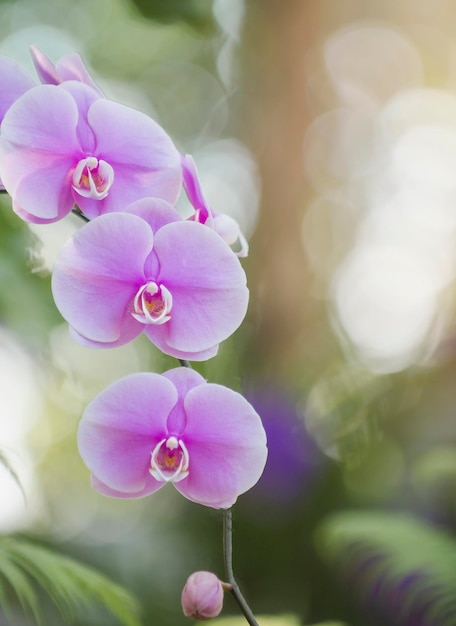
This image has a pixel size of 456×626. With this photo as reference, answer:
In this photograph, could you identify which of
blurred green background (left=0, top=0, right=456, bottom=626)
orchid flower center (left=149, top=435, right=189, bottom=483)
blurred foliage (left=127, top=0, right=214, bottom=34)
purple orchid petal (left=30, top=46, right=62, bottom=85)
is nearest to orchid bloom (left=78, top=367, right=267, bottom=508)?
orchid flower center (left=149, top=435, right=189, bottom=483)

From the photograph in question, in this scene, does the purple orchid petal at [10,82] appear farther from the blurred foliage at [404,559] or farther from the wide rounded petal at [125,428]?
the blurred foliage at [404,559]

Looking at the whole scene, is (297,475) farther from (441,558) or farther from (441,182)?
(441,182)

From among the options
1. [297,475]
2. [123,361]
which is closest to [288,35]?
[123,361]

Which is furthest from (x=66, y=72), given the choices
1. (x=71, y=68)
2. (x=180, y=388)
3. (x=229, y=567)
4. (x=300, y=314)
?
(x=300, y=314)

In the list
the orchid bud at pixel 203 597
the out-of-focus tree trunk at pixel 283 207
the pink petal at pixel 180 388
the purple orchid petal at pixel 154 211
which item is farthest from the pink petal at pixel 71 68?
the out-of-focus tree trunk at pixel 283 207

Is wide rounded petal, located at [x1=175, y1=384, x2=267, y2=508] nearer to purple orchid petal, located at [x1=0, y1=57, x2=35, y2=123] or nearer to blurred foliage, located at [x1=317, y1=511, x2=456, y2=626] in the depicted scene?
purple orchid petal, located at [x1=0, y1=57, x2=35, y2=123]

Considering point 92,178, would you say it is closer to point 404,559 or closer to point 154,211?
point 154,211
